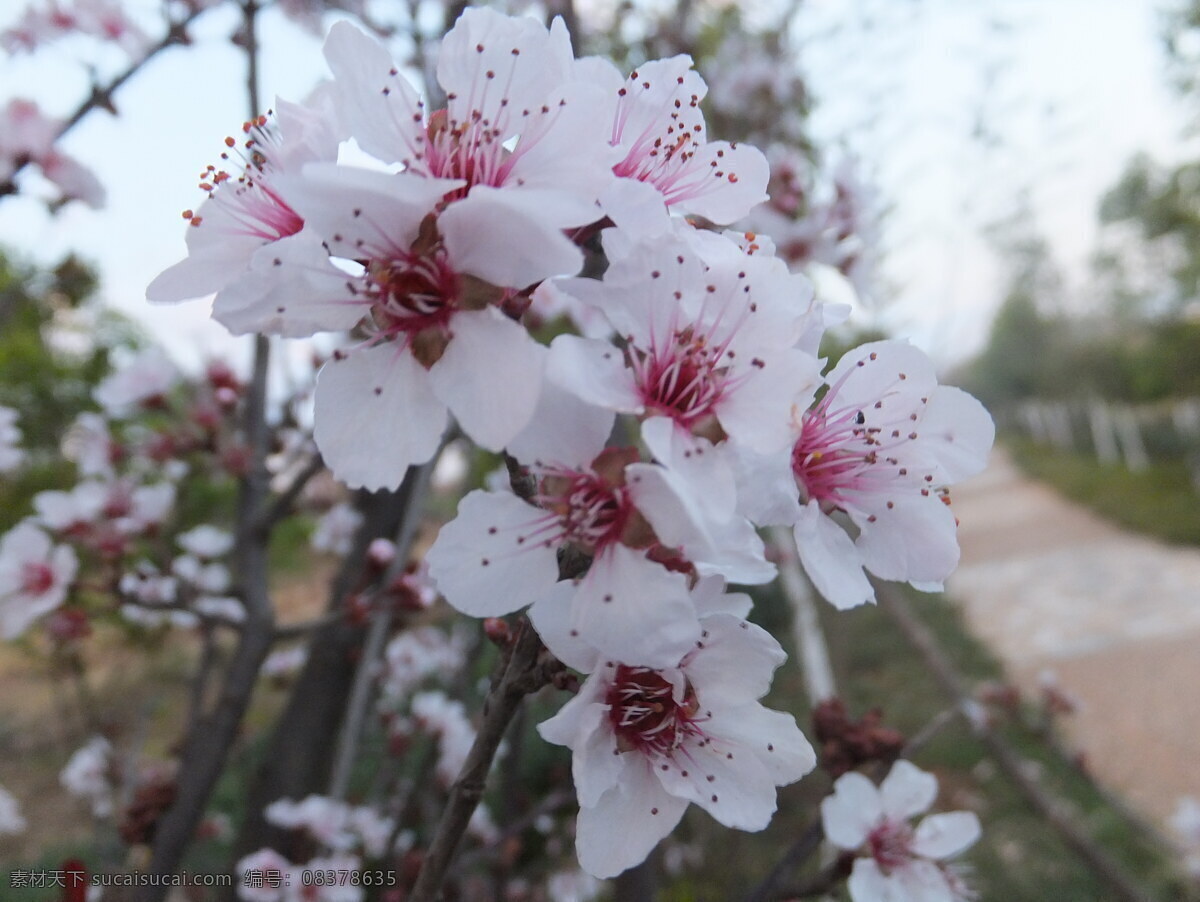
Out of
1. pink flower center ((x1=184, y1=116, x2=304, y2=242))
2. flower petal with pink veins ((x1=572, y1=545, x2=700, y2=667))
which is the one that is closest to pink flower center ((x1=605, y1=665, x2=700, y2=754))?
flower petal with pink veins ((x1=572, y1=545, x2=700, y2=667))

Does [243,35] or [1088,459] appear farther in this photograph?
[1088,459]

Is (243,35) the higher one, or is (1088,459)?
(243,35)

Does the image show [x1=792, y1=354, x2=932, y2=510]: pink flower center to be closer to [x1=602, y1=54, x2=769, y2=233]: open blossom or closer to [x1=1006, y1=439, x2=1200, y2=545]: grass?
[x1=602, y1=54, x2=769, y2=233]: open blossom

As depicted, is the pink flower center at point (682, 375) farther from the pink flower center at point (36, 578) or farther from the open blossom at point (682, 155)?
the pink flower center at point (36, 578)

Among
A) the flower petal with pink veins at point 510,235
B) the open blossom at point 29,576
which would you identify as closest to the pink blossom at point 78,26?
the open blossom at point 29,576

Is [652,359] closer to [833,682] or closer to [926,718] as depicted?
[833,682]

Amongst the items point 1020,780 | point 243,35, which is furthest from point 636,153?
point 1020,780

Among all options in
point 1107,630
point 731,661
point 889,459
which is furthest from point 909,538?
point 1107,630
